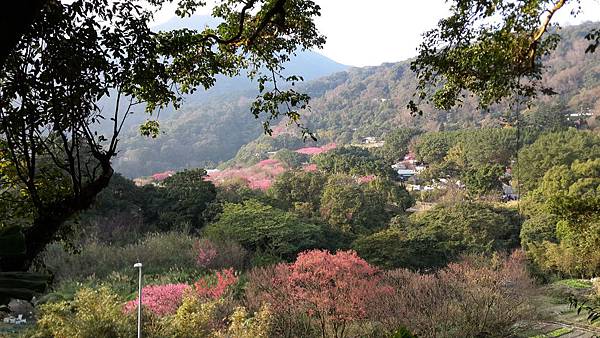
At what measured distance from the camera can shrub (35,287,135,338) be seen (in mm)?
6586

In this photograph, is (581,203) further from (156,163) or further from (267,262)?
(156,163)

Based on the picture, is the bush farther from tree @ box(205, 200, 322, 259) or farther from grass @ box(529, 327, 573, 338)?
grass @ box(529, 327, 573, 338)

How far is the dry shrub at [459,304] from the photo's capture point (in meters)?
8.45

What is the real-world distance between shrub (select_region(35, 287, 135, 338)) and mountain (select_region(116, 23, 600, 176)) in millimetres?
28908

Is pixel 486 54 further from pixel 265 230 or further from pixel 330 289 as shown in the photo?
pixel 265 230

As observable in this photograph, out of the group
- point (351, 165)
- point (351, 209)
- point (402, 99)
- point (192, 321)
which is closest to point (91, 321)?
point (192, 321)

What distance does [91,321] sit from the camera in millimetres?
6621

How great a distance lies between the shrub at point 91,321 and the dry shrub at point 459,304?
174 inches

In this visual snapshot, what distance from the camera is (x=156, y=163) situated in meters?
39.8

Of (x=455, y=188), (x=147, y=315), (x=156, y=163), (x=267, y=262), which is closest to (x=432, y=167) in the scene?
(x=455, y=188)

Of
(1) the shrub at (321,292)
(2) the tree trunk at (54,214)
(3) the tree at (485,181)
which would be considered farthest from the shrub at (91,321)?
(3) the tree at (485,181)

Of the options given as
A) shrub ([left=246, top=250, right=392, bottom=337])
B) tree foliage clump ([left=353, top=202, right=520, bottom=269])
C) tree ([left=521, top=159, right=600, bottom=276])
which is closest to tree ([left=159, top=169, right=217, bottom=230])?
tree foliage clump ([left=353, top=202, right=520, bottom=269])

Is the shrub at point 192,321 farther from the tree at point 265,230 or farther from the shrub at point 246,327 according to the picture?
the tree at point 265,230

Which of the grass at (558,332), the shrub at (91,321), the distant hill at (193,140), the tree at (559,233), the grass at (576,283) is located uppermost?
the distant hill at (193,140)
